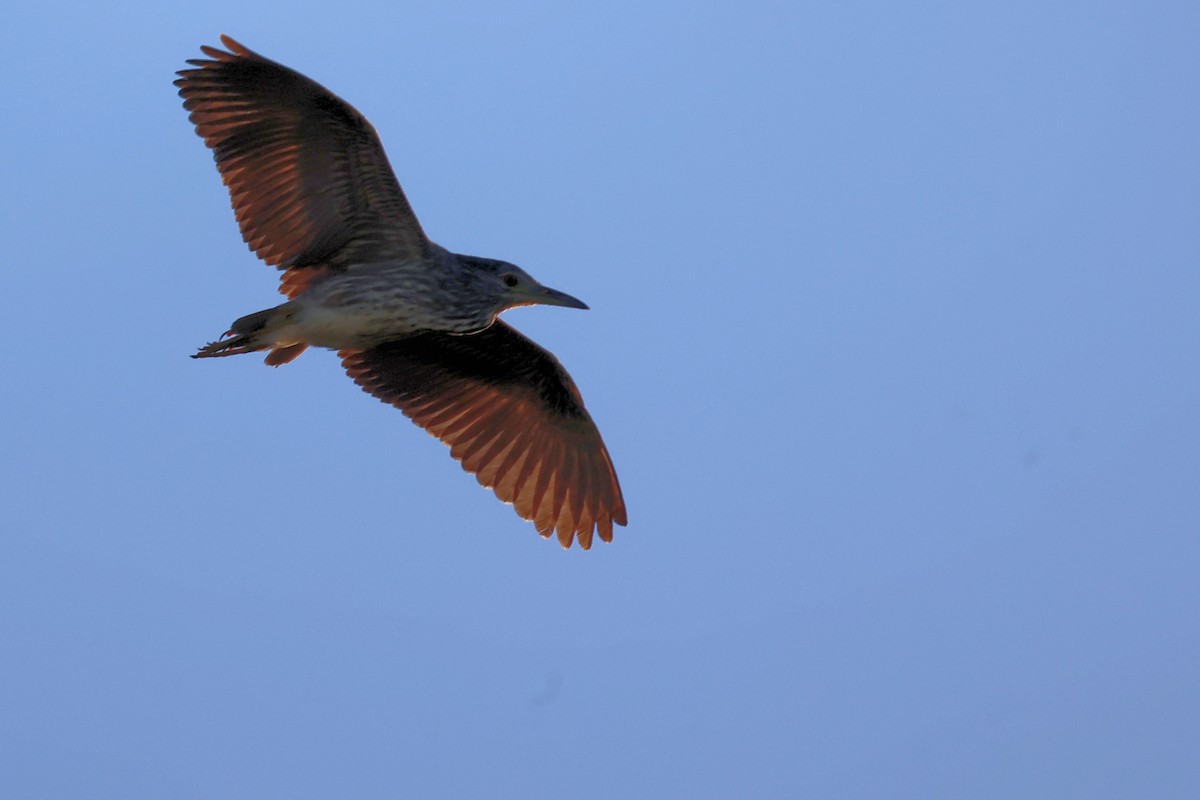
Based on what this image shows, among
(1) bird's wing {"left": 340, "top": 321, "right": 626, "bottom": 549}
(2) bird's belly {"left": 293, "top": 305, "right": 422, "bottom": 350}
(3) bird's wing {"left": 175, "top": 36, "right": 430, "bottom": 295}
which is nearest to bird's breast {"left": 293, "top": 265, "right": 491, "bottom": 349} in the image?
(2) bird's belly {"left": 293, "top": 305, "right": 422, "bottom": 350}

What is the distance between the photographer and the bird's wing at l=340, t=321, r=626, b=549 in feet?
35.6

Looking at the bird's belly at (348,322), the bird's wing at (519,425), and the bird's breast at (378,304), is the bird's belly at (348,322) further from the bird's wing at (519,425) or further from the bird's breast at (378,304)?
the bird's wing at (519,425)

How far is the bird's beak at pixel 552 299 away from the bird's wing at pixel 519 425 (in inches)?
35.0

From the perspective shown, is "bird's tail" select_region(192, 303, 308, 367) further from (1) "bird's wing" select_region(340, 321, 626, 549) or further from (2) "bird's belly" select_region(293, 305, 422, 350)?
(1) "bird's wing" select_region(340, 321, 626, 549)

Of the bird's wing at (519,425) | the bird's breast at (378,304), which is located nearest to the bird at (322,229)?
the bird's breast at (378,304)

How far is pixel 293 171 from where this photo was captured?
9586 mm

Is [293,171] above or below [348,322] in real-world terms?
above

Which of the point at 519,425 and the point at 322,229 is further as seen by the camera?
the point at 519,425

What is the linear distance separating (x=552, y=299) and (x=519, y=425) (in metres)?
1.40

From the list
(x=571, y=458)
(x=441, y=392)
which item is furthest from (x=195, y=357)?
(x=571, y=458)

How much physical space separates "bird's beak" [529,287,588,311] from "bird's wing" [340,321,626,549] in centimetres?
89

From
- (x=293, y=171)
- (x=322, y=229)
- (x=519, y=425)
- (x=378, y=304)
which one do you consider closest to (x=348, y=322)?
(x=378, y=304)

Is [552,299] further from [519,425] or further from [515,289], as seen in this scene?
[519,425]

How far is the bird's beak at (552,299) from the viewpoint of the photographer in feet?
32.3
